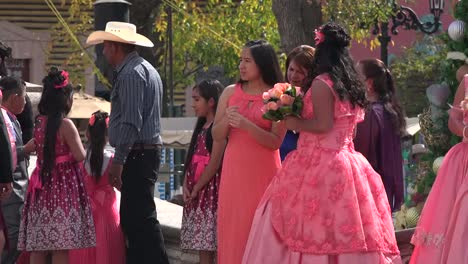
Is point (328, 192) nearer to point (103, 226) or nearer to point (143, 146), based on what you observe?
point (143, 146)

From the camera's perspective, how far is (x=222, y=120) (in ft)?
27.0

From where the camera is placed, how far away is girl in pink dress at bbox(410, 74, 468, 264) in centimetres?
732

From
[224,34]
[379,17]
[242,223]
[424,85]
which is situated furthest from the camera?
[424,85]

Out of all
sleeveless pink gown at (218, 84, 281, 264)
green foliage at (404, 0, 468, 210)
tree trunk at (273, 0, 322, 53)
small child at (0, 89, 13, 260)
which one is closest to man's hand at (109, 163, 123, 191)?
small child at (0, 89, 13, 260)

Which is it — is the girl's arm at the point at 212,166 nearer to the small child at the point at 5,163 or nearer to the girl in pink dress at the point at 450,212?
the small child at the point at 5,163

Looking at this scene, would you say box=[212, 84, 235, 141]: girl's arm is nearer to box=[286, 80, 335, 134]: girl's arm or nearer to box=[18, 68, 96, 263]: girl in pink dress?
box=[286, 80, 335, 134]: girl's arm

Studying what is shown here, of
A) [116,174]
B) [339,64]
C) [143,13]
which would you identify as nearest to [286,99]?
[339,64]

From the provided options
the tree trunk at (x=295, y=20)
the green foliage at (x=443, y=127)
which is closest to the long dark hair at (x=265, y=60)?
the green foliage at (x=443, y=127)

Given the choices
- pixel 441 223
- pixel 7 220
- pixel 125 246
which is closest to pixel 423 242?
pixel 441 223

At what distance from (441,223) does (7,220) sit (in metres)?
3.94

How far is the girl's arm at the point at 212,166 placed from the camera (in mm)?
8570

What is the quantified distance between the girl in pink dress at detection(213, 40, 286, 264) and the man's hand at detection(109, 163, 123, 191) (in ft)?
3.22

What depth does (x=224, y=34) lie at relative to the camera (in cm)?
2236

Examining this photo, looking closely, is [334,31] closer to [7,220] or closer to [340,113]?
[340,113]
